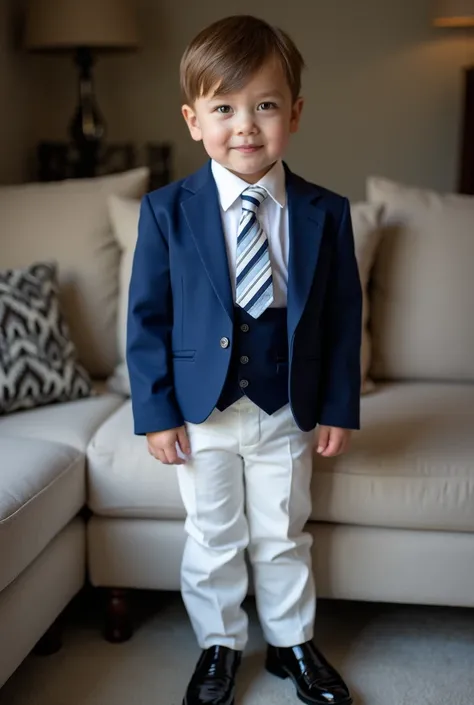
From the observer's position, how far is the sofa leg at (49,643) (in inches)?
66.1

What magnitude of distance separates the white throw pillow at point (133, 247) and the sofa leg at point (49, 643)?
58 centimetres

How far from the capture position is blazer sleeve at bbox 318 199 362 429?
149 cm

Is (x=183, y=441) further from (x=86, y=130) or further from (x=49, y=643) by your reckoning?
(x=86, y=130)

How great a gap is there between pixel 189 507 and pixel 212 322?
357 mm

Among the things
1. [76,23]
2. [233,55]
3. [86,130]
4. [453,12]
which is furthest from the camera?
[86,130]

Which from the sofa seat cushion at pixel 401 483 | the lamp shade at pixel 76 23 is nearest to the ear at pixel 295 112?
the sofa seat cushion at pixel 401 483

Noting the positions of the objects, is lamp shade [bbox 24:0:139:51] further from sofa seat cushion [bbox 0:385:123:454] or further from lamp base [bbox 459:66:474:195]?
sofa seat cushion [bbox 0:385:123:454]

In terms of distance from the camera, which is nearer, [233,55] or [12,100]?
[233,55]

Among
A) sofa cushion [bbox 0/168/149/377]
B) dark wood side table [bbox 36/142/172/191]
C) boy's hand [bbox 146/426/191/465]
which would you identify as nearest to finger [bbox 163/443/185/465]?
boy's hand [bbox 146/426/191/465]

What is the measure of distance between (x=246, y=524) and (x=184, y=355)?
1.11 ft

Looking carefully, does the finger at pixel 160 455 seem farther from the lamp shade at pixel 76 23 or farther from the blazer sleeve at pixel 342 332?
the lamp shade at pixel 76 23

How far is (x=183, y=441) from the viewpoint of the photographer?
58.6 inches

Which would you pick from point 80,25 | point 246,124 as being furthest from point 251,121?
point 80,25

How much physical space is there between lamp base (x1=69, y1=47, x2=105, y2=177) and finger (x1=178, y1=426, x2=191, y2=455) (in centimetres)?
176
